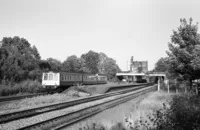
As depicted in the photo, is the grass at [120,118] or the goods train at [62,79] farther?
the goods train at [62,79]

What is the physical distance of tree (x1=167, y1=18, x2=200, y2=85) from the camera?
48.8 ft

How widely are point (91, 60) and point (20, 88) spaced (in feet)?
191

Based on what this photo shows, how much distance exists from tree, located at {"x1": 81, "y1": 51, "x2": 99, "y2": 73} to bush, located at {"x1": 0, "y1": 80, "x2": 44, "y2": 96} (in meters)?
54.2

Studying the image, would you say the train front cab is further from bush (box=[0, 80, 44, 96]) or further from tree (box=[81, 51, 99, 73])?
tree (box=[81, 51, 99, 73])

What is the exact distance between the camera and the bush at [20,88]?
784 inches

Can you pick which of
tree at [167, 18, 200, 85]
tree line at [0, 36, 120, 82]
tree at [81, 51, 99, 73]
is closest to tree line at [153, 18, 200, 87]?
tree at [167, 18, 200, 85]

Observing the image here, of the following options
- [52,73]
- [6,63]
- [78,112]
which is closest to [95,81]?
[52,73]

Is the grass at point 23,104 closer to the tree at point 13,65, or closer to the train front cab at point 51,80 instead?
the train front cab at point 51,80

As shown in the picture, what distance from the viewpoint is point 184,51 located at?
14.8 metres

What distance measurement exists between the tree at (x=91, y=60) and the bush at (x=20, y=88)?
2135 inches

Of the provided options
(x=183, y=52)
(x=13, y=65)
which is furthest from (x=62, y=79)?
(x=183, y=52)

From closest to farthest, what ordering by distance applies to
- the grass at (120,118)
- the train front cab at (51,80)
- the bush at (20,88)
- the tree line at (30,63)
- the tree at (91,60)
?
the grass at (120,118)
the bush at (20,88)
the train front cab at (51,80)
the tree line at (30,63)
the tree at (91,60)

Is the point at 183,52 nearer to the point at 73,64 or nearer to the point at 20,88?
the point at 20,88

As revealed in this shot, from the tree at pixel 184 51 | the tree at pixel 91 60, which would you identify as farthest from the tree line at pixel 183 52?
the tree at pixel 91 60
